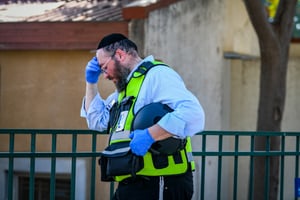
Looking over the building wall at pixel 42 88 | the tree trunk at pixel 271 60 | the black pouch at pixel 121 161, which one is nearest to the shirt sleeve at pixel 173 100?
the black pouch at pixel 121 161

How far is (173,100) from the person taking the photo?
3.70 m

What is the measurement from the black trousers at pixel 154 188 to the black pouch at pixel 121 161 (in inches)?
4.4

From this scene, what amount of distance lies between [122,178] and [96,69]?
818 mm

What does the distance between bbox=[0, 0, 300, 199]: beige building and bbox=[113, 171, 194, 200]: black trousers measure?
492 centimetres

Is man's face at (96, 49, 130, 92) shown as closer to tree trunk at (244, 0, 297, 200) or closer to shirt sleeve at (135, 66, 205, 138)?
shirt sleeve at (135, 66, 205, 138)

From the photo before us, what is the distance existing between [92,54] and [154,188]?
545 cm

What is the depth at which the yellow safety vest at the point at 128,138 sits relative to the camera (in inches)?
148

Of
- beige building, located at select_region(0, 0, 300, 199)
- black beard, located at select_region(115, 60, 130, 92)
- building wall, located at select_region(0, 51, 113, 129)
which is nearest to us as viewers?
black beard, located at select_region(115, 60, 130, 92)

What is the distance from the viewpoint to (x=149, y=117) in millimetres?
3660

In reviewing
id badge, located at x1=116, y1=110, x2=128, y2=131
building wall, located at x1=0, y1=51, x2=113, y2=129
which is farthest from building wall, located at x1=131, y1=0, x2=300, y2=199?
id badge, located at x1=116, y1=110, x2=128, y2=131

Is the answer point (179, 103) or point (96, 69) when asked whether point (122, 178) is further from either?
point (96, 69)

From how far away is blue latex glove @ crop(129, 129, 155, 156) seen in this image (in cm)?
360

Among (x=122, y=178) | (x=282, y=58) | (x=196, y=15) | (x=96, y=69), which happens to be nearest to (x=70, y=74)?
(x=196, y=15)

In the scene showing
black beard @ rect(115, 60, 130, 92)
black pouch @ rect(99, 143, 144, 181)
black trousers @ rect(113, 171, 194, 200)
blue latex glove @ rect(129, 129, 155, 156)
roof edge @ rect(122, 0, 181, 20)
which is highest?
roof edge @ rect(122, 0, 181, 20)
